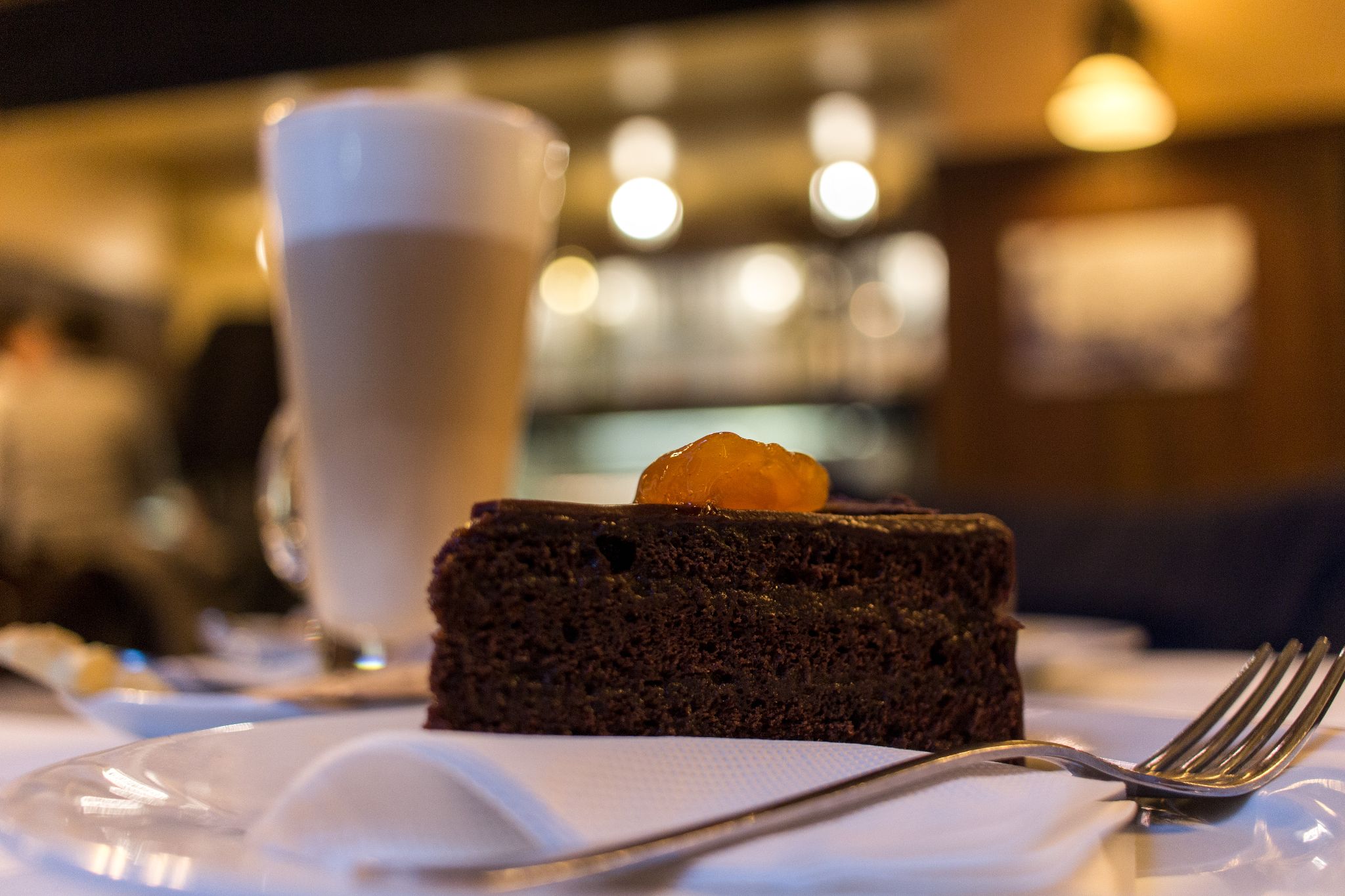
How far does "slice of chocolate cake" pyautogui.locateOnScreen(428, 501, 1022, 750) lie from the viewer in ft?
1.47

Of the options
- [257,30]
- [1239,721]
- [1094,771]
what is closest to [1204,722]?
[1239,721]

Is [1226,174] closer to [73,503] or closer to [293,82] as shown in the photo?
[293,82]

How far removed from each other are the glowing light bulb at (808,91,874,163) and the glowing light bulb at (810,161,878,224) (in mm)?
131

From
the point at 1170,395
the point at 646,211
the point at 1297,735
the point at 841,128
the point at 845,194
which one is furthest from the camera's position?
the point at 646,211

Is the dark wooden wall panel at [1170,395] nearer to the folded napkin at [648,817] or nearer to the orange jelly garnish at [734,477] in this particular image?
the orange jelly garnish at [734,477]

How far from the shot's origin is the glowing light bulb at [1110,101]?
12.1 ft

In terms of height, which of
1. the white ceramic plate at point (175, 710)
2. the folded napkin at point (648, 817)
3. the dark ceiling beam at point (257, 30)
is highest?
the dark ceiling beam at point (257, 30)

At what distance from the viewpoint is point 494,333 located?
30.8 inches

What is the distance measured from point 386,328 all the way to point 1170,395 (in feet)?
13.9

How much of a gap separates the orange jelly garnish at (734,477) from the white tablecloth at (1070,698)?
21 centimetres

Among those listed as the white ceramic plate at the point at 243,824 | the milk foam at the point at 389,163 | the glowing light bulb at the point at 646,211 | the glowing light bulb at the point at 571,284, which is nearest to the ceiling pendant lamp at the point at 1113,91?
the glowing light bulb at the point at 646,211

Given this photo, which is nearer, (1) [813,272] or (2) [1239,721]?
(2) [1239,721]

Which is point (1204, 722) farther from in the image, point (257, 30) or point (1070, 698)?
point (257, 30)

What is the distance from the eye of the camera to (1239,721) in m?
0.47
